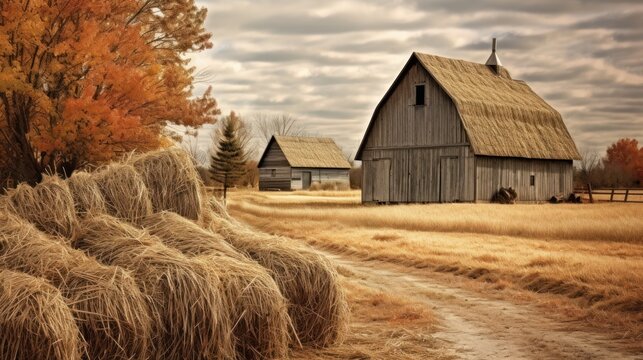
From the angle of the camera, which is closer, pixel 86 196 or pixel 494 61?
pixel 86 196

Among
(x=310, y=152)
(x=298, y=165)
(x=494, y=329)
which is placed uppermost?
(x=310, y=152)

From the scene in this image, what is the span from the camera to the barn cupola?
44.8 metres

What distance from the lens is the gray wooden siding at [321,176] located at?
68875 millimetres

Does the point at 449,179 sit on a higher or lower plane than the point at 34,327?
higher

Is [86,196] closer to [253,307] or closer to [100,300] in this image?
[100,300]

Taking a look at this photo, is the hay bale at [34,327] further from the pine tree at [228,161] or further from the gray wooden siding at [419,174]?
the pine tree at [228,161]

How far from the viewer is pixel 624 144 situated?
118 meters

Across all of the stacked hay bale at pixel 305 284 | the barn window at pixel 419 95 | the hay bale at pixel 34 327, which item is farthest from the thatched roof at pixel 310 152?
the hay bale at pixel 34 327

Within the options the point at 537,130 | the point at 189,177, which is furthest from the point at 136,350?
the point at 537,130

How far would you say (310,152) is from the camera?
71.4 m

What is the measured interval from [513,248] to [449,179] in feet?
60.6

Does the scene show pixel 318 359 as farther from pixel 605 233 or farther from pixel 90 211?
pixel 605 233

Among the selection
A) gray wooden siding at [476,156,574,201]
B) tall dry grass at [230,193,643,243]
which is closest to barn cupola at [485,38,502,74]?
gray wooden siding at [476,156,574,201]

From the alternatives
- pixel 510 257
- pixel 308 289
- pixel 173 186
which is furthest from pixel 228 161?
pixel 308 289
